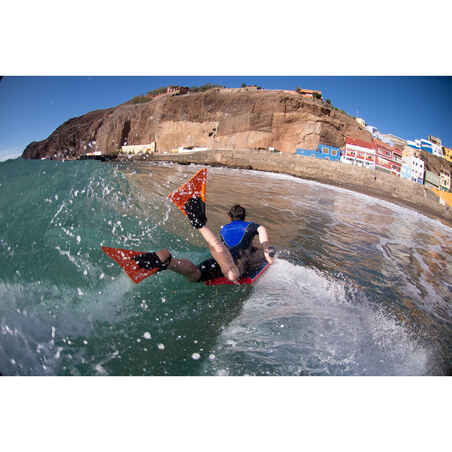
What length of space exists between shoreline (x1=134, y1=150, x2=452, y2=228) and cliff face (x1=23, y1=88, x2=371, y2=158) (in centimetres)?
9

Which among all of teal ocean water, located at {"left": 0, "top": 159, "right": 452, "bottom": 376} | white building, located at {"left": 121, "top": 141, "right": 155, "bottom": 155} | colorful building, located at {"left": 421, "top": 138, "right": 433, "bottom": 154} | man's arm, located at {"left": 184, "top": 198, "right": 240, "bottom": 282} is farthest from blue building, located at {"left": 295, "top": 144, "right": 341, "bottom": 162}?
white building, located at {"left": 121, "top": 141, "right": 155, "bottom": 155}

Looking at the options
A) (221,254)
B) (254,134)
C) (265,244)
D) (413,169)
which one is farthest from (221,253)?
(413,169)

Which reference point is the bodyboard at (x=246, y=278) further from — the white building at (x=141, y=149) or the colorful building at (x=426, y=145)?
the colorful building at (x=426, y=145)

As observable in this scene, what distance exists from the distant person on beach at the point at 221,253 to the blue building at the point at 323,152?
38.0 inches

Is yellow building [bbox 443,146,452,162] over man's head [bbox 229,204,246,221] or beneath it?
over

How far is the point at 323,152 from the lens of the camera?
96.0 inches

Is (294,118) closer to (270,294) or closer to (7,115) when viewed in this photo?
(270,294)

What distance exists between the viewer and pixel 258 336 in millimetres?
1716

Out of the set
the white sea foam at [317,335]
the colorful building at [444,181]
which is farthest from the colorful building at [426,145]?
the white sea foam at [317,335]

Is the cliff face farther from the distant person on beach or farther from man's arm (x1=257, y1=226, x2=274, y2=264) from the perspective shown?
man's arm (x1=257, y1=226, x2=274, y2=264)

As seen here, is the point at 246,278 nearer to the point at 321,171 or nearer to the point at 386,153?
the point at 321,171

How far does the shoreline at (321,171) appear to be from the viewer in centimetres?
242

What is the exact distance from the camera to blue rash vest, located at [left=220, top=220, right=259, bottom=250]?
190 centimetres
